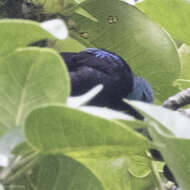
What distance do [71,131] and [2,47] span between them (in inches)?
5.8

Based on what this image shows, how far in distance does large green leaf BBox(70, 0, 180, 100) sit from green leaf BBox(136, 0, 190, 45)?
A: 8 centimetres

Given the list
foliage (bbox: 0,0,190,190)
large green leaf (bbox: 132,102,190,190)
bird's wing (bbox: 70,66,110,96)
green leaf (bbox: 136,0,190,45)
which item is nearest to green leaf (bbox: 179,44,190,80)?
green leaf (bbox: 136,0,190,45)

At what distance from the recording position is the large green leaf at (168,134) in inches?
18.0

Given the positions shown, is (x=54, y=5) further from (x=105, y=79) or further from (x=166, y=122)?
(x=166, y=122)

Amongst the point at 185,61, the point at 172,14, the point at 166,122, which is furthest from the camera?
the point at 185,61

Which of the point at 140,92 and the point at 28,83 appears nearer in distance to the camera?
the point at 28,83

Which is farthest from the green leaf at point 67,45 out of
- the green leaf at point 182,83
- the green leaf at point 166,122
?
the green leaf at point 166,122

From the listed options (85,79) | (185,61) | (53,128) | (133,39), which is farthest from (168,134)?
(185,61)

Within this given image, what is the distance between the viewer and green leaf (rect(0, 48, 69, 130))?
480mm

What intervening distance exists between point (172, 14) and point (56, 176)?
0.52 meters

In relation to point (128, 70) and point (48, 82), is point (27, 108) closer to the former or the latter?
point (48, 82)

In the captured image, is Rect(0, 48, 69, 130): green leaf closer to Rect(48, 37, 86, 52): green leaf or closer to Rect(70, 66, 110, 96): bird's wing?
Rect(70, 66, 110, 96): bird's wing

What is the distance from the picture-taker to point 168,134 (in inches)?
18.5

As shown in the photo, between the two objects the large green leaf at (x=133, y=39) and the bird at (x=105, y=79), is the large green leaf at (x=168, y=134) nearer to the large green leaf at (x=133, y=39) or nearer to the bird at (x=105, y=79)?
the bird at (x=105, y=79)
